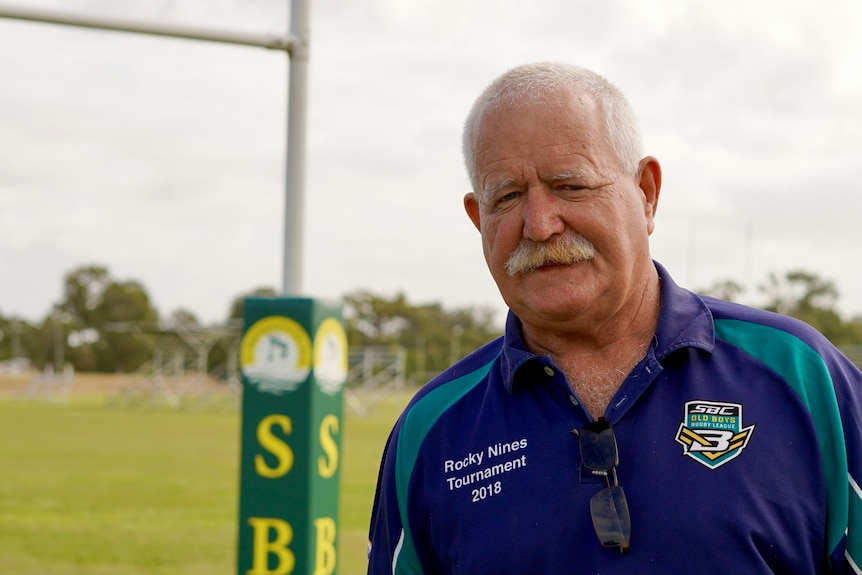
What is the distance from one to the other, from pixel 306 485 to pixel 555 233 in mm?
3467

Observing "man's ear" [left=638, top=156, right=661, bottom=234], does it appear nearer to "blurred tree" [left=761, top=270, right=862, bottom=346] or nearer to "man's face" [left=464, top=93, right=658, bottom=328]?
"man's face" [left=464, top=93, right=658, bottom=328]

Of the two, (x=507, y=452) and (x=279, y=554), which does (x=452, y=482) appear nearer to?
(x=507, y=452)

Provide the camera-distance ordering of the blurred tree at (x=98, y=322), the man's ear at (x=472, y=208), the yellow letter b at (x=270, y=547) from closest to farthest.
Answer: the man's ear at (x=472, y=208), the yellow letter b at (x=270, y=547), the blurred tree at (x=98, y=322)

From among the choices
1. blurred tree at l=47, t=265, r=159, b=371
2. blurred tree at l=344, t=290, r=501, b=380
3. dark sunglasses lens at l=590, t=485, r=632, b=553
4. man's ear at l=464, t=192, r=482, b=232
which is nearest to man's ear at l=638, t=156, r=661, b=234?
man's ear at l=464, t=192, r=482, b=232

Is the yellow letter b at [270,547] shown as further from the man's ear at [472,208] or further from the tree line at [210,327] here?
the tree line at [210,327]

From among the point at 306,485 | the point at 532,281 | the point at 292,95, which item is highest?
the point at 292,95

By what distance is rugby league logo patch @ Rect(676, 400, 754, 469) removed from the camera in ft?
6.87

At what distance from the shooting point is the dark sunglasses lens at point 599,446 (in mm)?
2102

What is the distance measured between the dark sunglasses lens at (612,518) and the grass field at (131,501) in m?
6.73

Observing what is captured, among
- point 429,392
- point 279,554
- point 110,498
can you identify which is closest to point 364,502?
point 110,498

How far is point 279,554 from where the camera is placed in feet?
17.8

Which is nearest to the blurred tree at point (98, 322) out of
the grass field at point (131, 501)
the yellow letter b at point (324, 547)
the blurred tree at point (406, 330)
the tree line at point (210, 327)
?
the tree line at point (210, 327)

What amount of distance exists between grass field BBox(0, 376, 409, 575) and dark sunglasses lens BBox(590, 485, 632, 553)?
6.73 meters

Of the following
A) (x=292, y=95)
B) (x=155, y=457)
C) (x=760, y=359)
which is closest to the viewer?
(x=760, y=359)
